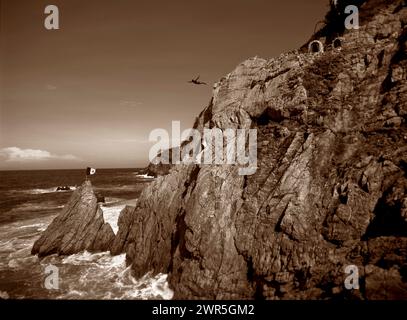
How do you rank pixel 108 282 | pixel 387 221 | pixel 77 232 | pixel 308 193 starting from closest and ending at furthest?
pixel 387 221 → pixel 308 193 → pixel 108 282 → pixel 77 232

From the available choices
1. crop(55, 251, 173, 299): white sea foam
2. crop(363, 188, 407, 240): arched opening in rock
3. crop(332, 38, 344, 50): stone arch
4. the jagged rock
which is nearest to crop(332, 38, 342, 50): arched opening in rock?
crop(332, 38, 344, 50): stone arch

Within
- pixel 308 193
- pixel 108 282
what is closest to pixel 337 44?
pixel 308 193

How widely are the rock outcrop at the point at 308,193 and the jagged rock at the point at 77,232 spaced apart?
540cm

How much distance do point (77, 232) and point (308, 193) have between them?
20.7 meters

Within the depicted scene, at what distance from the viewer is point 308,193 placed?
1321 centimetres

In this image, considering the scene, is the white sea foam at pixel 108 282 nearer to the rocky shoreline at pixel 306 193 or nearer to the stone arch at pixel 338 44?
the rocky shoreline at pixel 306 193

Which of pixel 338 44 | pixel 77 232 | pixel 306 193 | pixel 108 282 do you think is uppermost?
pixel 338 44

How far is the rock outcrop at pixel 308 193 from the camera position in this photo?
11.1 m

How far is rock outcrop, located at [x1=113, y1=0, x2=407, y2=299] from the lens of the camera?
11141 mm

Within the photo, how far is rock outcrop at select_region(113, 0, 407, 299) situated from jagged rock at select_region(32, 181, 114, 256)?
540 centimetres

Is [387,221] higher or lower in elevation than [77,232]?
higher

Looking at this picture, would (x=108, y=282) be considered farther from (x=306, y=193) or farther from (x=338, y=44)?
(x=338, y=44)
